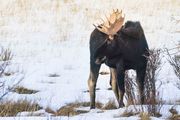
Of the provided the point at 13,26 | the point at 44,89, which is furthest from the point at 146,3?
the point at 44,89

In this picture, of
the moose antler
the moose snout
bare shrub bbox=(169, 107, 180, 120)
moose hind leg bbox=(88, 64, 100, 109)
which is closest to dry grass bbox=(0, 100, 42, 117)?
moose hind leg bbox=(88, 64, 100, 109)

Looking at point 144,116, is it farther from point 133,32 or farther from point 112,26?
point 133,32

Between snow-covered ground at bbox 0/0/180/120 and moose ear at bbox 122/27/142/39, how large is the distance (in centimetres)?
131

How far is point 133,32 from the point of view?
822cm

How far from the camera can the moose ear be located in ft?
26.6

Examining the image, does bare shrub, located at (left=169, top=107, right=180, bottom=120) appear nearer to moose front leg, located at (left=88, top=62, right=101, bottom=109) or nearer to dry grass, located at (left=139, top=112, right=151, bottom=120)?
dry grass, located at (left=139, top=112, right=151, bottom=120)

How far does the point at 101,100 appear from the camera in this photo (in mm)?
10039

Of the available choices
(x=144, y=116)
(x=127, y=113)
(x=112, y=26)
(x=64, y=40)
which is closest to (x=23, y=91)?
(x=112, y=26)

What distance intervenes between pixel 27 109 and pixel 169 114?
303 centimetres

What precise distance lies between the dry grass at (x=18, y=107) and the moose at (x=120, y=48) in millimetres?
1360

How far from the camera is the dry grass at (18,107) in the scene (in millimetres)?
8570

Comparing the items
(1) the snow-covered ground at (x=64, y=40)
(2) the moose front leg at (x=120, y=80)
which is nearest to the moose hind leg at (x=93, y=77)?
(2) the moose front leg at (x=120, y=80)

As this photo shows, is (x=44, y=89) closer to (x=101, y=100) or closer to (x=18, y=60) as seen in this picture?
(x=101, y=100)

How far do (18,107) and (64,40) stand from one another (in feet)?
26.3
